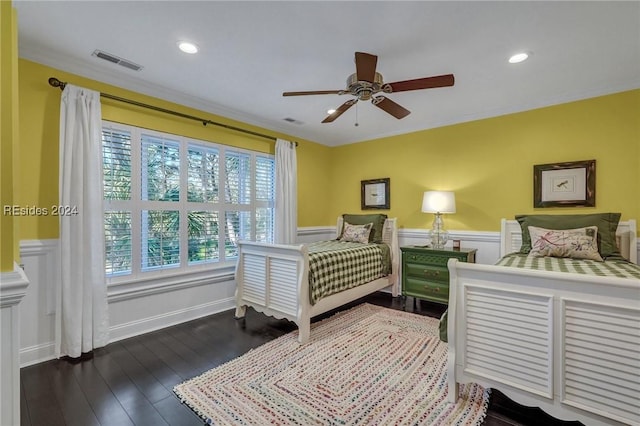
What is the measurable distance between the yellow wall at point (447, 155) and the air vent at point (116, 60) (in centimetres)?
35

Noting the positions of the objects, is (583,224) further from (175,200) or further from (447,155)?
(175,200)

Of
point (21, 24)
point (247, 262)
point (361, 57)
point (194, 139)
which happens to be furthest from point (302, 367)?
point (21, 24)

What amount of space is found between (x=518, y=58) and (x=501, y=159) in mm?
1457

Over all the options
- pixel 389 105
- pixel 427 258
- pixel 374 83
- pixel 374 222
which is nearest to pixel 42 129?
pixel 374 83

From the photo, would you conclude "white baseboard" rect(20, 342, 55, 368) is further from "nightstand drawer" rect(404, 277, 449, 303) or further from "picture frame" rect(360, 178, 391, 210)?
"picture frame" rect(360, 178, 391, 210)

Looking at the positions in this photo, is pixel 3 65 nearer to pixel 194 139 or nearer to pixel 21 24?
pixel 21 24

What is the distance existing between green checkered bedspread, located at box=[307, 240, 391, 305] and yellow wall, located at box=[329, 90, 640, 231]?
86cm

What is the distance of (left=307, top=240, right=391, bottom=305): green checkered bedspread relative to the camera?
9.20 feet

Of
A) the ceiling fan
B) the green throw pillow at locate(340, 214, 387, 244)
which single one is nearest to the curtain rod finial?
the ceiling fan

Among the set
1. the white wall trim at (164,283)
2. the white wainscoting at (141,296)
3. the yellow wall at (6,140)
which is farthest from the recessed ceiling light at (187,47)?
the white wall trim at (164,283)

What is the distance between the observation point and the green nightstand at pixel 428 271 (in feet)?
11.4

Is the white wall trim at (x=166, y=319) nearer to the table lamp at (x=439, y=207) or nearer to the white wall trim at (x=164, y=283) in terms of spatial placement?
the white wall trim at (x=164, y=283)

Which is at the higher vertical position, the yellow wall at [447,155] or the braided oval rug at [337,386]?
the yellow wall at [447,155]

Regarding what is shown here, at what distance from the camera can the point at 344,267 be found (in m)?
3.17
